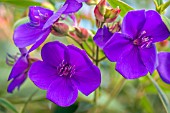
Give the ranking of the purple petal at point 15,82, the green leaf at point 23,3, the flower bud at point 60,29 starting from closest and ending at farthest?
the flower bud at point 60,29 < the purple petal at point 15,82 < the green leaf at point 23,3

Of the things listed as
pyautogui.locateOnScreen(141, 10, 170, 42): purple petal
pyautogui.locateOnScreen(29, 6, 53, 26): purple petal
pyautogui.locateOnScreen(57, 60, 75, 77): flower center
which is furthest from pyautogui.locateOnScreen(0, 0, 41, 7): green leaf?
pyautogui.locateOnScreen(141, 10, 170, 42): purple petal

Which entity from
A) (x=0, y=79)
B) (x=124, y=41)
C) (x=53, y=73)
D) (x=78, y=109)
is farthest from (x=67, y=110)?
(x=0, y=79)

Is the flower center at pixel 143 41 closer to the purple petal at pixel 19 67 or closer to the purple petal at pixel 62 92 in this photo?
the purple petal at pixel 62 92

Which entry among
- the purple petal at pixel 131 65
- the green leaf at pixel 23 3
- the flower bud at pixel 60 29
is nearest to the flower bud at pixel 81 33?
the flower bud at pixel 60 29

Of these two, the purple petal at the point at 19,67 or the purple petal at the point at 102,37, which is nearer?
the purple petal at the point at 102,37

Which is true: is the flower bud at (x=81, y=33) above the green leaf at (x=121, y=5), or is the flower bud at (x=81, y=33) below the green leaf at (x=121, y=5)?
below

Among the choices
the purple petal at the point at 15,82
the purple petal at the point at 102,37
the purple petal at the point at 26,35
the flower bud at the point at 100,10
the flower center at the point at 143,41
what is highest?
the flower bud at the point at 100,10
